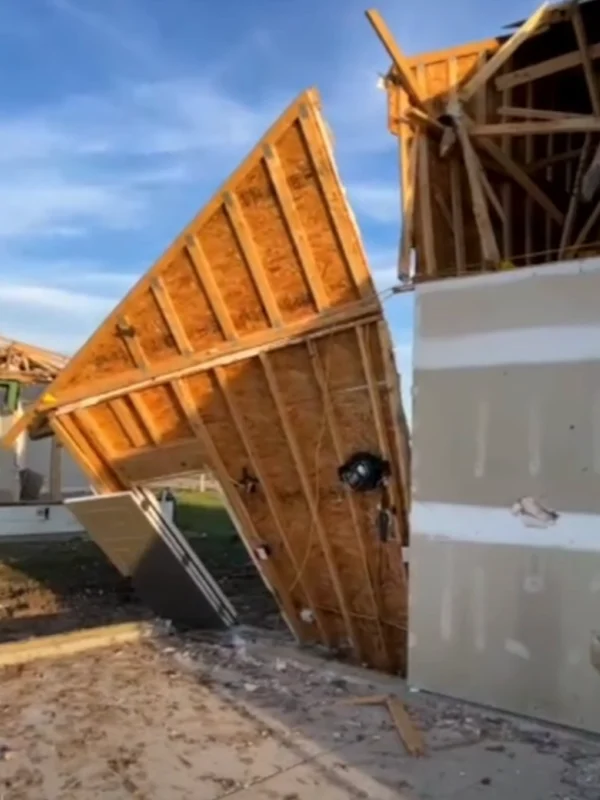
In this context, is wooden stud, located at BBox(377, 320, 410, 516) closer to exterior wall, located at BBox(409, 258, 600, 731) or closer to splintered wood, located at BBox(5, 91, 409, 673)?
splintered wood, located at BBox(5, 91, 409, 673)

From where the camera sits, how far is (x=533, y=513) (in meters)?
5.23

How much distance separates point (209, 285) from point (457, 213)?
199 cm

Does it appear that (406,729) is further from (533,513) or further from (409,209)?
(409,209)

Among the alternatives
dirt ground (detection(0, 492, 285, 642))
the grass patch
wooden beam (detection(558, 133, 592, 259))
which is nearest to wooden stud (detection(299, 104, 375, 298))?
wooden beam (detection(558, 133, 592, 259))

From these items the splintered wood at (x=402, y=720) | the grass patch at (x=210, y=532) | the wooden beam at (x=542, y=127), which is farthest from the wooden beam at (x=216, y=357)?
the grass patch at (x=210, y=532)

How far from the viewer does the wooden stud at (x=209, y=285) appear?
6.51m

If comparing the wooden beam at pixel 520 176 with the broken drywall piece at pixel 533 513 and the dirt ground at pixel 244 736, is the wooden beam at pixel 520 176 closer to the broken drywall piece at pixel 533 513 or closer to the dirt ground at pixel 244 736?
the broken drywall piece at pixel 533 513

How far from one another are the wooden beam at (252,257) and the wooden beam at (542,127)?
179 cm

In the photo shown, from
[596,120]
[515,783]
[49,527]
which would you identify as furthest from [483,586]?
[49,527]

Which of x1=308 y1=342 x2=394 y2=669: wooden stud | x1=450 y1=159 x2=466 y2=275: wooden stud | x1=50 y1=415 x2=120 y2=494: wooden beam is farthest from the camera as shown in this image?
x1=50 y1=415 x2=120 y2=494: wooden beam

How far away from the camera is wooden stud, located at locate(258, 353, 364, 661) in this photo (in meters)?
6.58

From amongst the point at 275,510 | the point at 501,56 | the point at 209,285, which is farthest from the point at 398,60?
the point at 275,510

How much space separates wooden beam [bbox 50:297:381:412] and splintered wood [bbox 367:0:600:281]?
0.50 metres

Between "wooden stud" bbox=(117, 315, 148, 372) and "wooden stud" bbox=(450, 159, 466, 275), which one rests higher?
"wooden stud" bbox=(450, 159, 466, 275)
